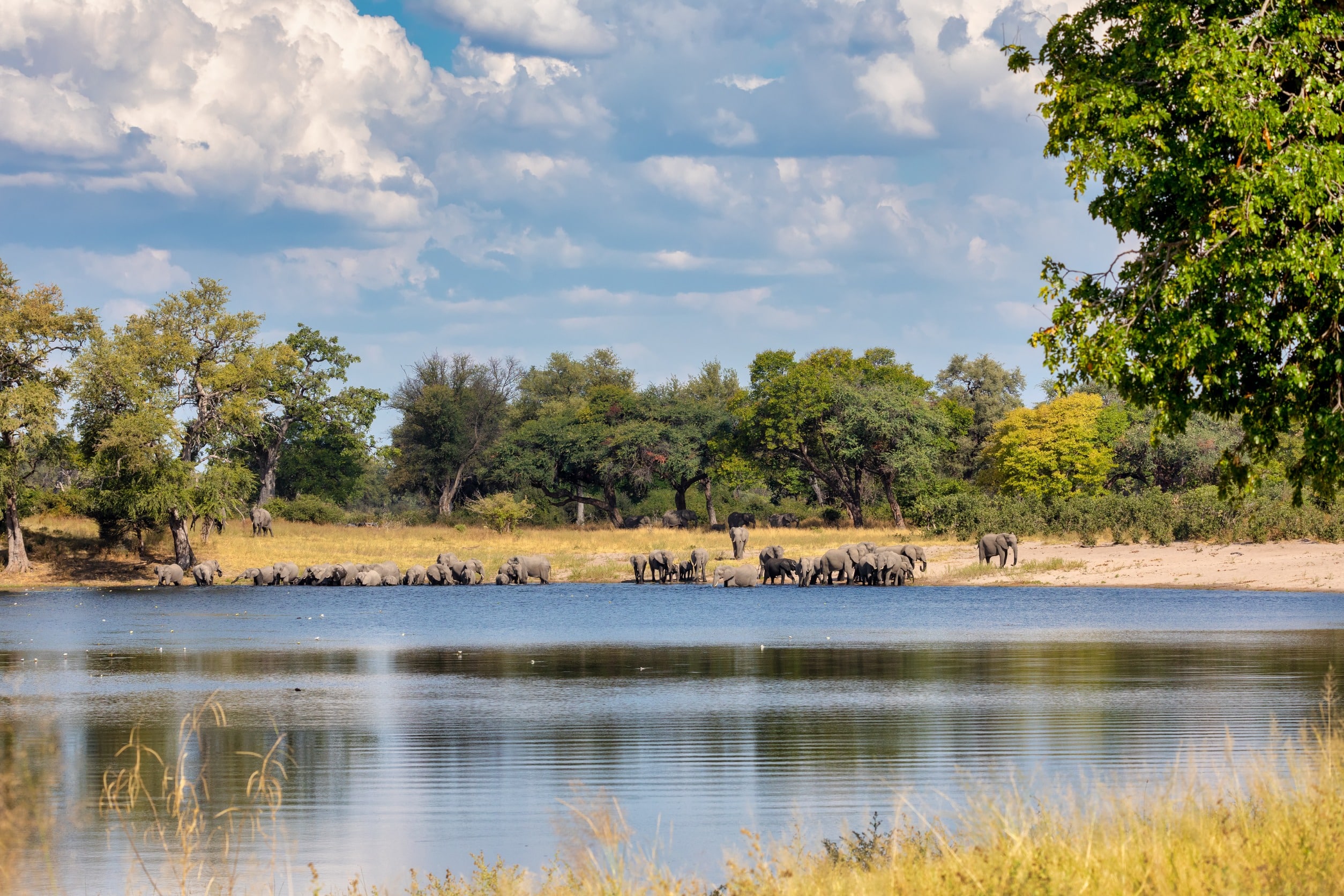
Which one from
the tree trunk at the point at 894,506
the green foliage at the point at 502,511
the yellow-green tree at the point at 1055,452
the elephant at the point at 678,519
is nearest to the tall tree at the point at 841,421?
the tree trunk at the point at 894,506

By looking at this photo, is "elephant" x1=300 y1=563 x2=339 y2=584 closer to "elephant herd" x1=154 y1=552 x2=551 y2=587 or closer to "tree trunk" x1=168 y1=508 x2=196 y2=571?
"elephant herd" x1=154 y1=552 x2=551 y2=587

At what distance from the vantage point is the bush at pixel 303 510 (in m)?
87.3

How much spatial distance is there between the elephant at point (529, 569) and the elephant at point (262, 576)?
12046 millimetres

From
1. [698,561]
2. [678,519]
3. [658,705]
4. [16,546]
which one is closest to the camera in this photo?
[658,705]

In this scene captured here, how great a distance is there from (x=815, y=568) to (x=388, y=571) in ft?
70.2

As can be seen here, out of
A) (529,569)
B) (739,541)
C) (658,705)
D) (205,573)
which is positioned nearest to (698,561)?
(739,541)

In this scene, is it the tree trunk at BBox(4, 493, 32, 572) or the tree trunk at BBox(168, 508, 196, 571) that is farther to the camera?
the tree trunk at BBox(168, 508, 196, 571)

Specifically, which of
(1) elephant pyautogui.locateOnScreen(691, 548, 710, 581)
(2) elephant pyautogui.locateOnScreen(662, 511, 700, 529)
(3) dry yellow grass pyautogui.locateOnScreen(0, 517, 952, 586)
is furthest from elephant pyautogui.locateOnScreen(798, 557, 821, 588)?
(2) elephant pyautogui.locateOnScreen(662, 511, 700, 529)

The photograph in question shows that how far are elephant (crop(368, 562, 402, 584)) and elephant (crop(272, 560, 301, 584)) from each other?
166 inches

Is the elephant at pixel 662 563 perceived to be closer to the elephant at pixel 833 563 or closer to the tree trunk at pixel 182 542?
the elephant at pixel 833 563

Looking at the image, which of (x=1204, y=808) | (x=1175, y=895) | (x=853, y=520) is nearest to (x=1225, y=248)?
(x=1204, y=808)

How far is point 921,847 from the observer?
10328 mm

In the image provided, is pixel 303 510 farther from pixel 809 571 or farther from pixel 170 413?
pixel 809 571

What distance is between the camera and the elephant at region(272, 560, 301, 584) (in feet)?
216
